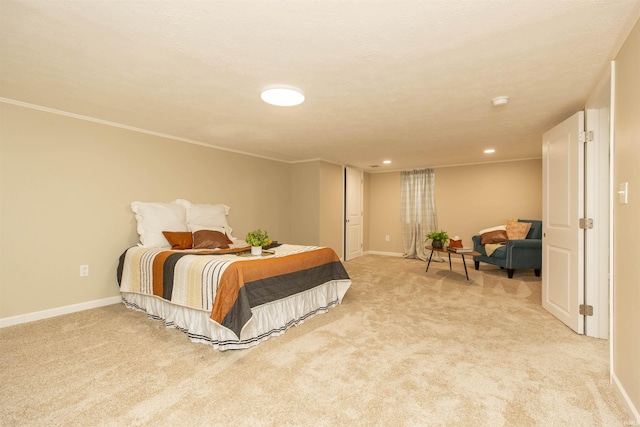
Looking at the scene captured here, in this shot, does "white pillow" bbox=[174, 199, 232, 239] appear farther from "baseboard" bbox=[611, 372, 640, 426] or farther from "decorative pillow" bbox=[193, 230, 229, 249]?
"baseboard" bbox=[611, 372, 640, 426]

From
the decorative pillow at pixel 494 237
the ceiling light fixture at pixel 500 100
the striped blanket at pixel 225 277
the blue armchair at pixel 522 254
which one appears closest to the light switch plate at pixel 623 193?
the ceiling light fixture at pixel 500 100

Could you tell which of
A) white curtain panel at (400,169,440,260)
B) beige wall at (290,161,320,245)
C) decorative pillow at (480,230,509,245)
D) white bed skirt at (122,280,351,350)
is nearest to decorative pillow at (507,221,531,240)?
decorative pillow at (480,230,509,245)

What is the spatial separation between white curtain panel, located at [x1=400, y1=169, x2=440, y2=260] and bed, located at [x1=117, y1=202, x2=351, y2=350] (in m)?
3.79

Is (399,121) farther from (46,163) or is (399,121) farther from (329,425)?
(46,163)

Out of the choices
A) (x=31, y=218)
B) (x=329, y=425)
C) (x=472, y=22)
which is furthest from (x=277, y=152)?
(x=329, y=425)

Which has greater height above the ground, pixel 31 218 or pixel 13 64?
pixel 13 64

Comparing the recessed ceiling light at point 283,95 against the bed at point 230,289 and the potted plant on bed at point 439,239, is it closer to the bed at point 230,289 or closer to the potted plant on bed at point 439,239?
the bed at point 230,289

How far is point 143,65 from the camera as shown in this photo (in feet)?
6.89

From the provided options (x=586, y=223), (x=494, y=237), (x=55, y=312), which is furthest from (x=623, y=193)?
(x=55, y=312)

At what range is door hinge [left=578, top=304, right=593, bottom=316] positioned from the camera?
8.52 ft

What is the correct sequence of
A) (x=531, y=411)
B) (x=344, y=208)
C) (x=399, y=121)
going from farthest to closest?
(x=344, y=208) → (x=399, y=121) → (x=531, y=411)

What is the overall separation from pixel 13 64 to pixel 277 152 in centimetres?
337

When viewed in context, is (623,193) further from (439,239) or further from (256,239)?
(439,239)

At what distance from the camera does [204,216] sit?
4.16 metres
